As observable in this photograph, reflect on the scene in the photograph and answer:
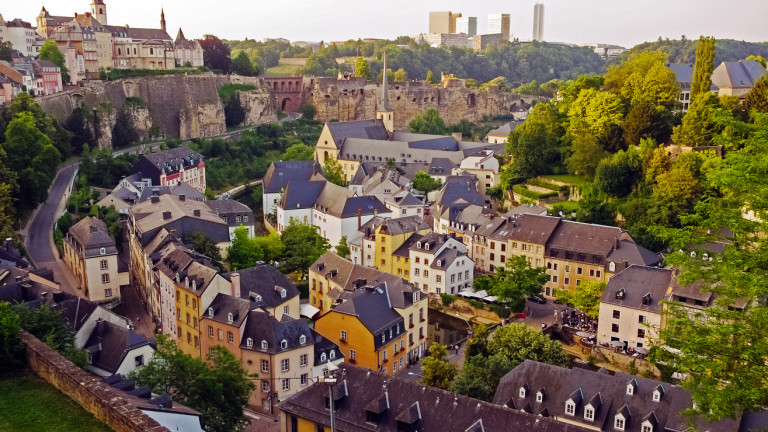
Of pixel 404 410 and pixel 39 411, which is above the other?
pixel 39 411

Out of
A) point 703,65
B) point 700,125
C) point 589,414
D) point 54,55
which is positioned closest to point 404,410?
point 589,414

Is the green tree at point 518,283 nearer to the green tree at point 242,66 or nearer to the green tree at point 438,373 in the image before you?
the green tree at point 438,373

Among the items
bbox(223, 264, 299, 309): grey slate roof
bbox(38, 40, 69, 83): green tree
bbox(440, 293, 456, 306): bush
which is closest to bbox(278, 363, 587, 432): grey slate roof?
Answer: bbox(223, 264, 299, 309): grey slate roof

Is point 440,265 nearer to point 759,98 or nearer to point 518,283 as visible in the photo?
point 518,283

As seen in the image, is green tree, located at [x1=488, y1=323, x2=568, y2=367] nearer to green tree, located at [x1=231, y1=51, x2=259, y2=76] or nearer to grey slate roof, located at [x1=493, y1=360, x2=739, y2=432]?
grey slate roof, located at [x1=493, y1=360, x2=739, y2=432]

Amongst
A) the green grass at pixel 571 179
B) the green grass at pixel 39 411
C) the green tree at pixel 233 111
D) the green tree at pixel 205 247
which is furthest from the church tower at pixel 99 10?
the green grass at pixel 39 411

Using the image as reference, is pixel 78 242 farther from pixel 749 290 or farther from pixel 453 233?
pixel 749 290

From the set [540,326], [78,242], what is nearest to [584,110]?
[540,326]
